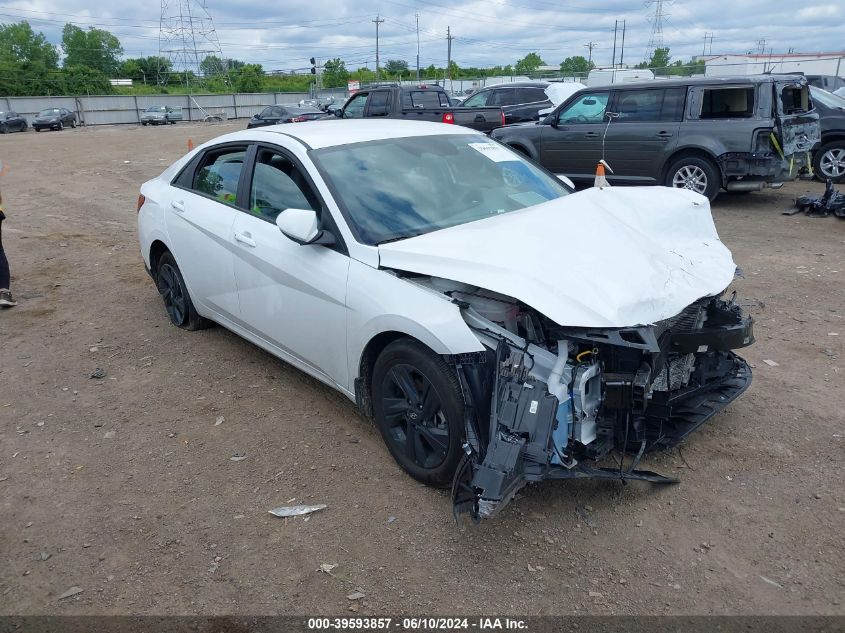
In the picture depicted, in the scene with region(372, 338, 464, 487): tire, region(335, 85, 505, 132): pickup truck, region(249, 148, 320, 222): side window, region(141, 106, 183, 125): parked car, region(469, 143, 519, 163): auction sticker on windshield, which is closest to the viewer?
region(372, 338, 464, 487): tire

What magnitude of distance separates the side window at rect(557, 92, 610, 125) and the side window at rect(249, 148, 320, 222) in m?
7.67

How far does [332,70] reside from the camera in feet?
282

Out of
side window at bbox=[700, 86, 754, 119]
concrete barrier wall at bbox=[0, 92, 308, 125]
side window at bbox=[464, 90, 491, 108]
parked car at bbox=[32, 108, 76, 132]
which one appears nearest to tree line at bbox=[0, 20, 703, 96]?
concrete barrier wall at bbox=[0, 92, 308, 125]

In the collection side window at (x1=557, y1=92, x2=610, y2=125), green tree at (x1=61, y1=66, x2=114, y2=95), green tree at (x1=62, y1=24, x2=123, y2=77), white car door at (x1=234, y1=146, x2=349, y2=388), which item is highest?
green tree at (x1=62, y1=24, x2=123, y2=77)

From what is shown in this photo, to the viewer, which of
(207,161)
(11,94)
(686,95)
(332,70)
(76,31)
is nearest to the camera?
(207,161)

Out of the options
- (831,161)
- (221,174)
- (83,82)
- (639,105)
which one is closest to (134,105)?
(83,82)

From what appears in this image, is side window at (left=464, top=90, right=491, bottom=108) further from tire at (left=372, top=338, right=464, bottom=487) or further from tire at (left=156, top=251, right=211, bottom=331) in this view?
tire at (left=372, top=338, right=464, bottom=487)

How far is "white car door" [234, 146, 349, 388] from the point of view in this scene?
3727mm

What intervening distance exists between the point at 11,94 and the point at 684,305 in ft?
226

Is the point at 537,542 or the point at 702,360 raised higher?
the point at 702,360

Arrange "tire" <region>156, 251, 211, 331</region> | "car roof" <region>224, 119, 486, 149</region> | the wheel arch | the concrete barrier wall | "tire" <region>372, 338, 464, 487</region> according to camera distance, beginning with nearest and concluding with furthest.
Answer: "tire" <region>372, 338, 464, 487</region>
"car roof" <region>224, 119, 486, 149</region>
"tire" <region>156, 251, 211, 331</region>
the wheel arch
the concrete barrier wall

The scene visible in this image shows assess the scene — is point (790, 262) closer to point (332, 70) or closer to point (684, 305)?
point (684, 305)

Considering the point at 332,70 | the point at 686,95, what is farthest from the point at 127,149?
the point at 332,70

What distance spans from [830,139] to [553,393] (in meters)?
11.1
